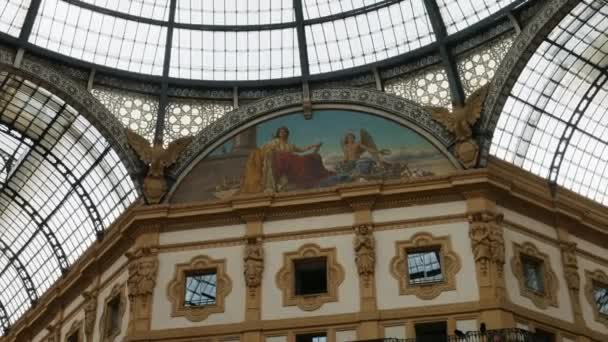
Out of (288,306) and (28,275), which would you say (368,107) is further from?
(28,275)

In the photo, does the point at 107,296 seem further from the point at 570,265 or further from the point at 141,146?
the point at 570,265

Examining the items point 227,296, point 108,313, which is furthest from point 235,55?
point 108,313

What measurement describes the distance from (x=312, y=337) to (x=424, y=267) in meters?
4.81

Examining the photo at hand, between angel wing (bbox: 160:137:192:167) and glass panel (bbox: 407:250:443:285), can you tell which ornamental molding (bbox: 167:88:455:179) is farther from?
glass panel (bbox: 407:250:443:285)

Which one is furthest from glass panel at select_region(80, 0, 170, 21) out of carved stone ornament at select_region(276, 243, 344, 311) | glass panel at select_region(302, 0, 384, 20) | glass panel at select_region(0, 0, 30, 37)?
carved stone ornament at select_region(276, 243, 344, 311)

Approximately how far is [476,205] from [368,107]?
21.8 feet

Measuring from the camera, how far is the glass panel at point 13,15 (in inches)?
1417

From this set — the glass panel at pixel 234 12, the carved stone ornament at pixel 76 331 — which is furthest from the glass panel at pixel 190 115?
the carved stone ornament at pixel 76 331

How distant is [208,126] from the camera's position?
36.8m

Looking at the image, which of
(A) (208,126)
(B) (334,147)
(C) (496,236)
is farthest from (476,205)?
(A) (208,126)

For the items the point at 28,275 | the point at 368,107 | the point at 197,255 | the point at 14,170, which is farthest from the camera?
the point at 28,275

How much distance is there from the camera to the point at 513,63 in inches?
1344

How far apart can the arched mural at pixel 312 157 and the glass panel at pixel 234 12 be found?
4.89 m

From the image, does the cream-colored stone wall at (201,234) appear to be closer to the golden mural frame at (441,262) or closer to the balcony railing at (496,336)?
the golden mural frame at (441,262)
